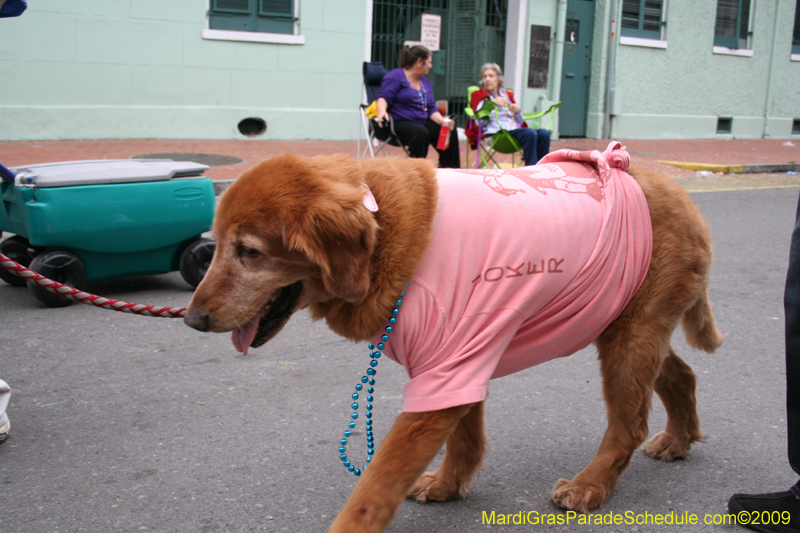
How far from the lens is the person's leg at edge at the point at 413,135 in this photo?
8.91 meters

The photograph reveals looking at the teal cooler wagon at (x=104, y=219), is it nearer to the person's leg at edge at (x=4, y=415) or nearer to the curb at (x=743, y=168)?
the person's leg at edge at (x=4, y=415)

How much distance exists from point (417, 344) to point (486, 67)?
832 centimetres

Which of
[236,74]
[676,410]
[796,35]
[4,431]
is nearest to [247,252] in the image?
[4,431]

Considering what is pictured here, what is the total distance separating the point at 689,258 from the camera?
92.5 inches

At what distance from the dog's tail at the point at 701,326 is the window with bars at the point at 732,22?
16.7m

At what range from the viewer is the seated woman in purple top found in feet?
29.4

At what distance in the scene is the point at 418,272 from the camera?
2.00 m

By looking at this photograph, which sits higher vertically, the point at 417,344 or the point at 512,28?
the point at 512,28

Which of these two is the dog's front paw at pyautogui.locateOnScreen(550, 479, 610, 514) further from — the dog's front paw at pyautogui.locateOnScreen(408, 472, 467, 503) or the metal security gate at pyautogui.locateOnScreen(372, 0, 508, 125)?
the metal security gate at pyautogui.locateOnScreen(372, 0, 508, 125)

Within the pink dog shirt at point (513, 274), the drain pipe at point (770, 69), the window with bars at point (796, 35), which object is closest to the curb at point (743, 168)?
the drain pipe at point (770, 69)

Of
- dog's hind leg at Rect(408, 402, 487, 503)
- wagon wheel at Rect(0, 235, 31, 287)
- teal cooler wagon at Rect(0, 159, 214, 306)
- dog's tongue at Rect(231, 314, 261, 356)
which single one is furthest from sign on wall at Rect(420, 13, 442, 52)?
dog's tongue at Rect(231, 314, 261, 356)

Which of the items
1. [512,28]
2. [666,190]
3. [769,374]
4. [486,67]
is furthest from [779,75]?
[666,190]

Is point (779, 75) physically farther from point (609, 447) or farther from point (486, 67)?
point (609, 447)

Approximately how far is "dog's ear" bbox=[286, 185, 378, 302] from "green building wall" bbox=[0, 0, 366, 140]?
10506 mm
